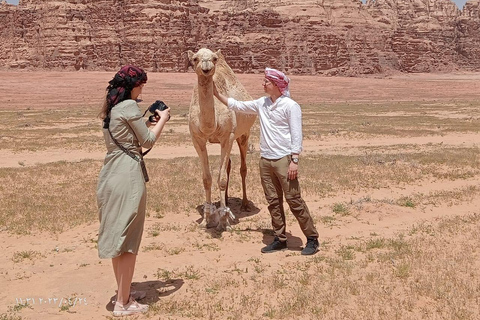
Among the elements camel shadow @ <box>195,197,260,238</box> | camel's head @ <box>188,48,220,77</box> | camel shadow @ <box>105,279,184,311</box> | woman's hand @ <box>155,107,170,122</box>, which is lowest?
camel shadow @ <box>195,197,260,238</box>

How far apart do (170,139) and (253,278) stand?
638 inches

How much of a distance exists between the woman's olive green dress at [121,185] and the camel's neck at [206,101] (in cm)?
239

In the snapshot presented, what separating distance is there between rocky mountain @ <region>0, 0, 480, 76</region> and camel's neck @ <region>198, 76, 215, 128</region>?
73.4 metres

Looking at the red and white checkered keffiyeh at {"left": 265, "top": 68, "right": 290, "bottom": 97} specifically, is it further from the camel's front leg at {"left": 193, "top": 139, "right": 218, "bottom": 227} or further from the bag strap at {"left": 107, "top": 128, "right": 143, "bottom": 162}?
the bag strap at {"left": 107, "top": 128, "right": 143, "bottom": 162}

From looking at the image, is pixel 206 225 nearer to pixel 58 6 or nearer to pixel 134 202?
pixel 134 202

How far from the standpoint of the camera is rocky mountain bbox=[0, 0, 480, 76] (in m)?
79.6

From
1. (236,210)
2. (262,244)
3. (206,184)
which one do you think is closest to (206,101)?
(206,184)

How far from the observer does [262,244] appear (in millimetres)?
8031

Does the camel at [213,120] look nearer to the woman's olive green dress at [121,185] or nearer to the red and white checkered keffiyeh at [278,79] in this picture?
the red and white checkered keffiyeh at [278,79]

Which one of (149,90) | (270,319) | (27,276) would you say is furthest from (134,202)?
(149,90)

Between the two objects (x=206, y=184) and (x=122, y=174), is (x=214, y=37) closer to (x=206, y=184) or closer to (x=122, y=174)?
(x=206, y=184)

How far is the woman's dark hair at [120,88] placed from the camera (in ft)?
17.2

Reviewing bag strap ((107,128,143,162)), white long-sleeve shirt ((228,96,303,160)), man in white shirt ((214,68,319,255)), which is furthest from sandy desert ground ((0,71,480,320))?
bag strap ((107,128,143,162))

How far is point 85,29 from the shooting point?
81.1m
